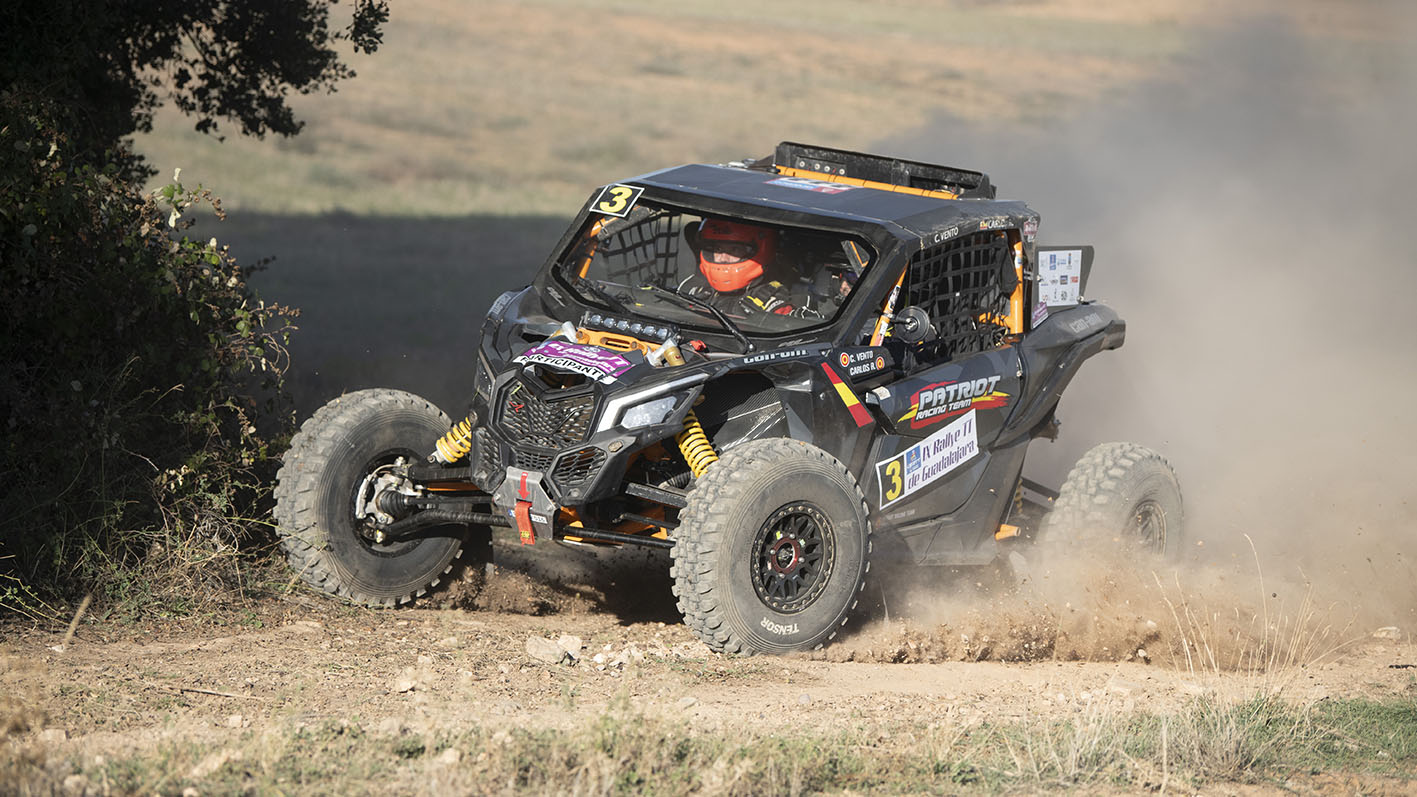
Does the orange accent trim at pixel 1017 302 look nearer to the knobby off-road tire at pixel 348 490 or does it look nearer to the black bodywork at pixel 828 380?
the black bodywork at pixel 828 380

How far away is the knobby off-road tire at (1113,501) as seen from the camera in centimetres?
902

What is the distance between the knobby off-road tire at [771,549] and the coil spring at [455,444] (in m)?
1.40

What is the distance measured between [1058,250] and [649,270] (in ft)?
7.89

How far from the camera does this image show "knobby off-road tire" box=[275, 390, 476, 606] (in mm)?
7637

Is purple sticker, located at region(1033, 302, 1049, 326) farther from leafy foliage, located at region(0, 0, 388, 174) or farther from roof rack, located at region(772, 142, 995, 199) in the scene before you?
leafy foliage, located at region(0, 0, 388, 174)

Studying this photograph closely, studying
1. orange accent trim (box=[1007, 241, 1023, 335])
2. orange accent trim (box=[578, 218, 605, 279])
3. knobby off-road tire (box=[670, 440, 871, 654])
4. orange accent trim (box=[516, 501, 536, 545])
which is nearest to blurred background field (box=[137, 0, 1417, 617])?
orange accent trim (box=[1007, 241, 1023, 335])

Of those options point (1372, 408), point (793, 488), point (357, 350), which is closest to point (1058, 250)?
point (793, 488)

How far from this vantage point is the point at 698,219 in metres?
8.80

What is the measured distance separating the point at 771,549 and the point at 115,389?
12.1 ft

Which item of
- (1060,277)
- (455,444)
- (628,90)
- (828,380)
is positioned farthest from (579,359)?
(628,90)

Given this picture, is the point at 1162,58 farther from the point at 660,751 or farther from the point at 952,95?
the point at 660,751

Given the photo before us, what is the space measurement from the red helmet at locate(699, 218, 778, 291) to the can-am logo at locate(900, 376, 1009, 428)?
3.60 ft

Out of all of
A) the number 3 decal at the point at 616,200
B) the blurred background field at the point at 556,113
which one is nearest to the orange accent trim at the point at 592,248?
the number 3 decal at the point at 616,200

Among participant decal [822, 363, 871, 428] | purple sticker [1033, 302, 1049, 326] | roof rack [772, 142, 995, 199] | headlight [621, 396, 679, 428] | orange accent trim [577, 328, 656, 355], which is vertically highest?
roof rack [772, 142, 995, 199]
